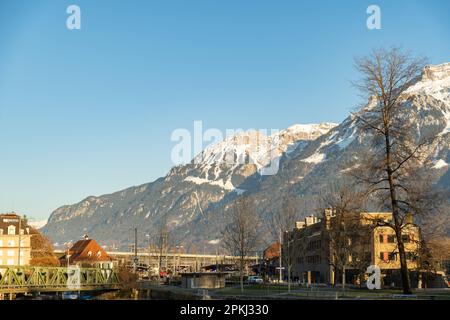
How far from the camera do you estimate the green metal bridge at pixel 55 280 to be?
3327 inches

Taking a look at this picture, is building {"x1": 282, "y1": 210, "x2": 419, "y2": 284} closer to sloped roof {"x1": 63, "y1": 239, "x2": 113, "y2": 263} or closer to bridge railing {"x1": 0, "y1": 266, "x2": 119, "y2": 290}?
bridge railing {"x1": 0, "y1": 266, "x2": 119, "y2": 290}

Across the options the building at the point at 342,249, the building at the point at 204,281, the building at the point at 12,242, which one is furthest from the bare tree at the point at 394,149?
the building at the point at 12,242

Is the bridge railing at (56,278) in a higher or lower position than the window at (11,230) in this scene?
lower

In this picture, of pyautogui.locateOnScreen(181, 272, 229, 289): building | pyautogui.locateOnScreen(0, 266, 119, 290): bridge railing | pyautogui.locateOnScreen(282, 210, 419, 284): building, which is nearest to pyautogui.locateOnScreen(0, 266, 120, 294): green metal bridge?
pyautogui.locateOnScreen(0, 266, 119, 290): bridge railing

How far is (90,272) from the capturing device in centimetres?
10425

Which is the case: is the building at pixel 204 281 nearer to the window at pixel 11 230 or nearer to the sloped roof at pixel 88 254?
the window at pixel 11 230

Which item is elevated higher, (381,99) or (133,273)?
(381,99)

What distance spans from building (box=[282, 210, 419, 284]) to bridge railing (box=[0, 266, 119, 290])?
2844 cm

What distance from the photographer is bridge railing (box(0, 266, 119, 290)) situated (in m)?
84.9

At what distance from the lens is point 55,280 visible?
3787 inches

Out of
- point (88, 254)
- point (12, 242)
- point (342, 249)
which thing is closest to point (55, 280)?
point (342, 249)
